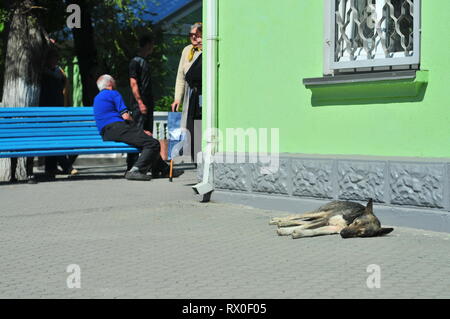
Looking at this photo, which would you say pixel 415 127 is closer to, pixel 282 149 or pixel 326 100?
pixel 326 100

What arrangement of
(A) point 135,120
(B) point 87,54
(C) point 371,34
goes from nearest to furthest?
(C) point 371,34 → (A) point 135,120 → (B) point 87,54

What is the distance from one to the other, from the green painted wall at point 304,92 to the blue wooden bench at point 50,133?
3267mm

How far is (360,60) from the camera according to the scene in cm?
899

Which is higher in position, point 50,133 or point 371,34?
point 371,34

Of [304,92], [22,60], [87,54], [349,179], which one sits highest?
[87,54]

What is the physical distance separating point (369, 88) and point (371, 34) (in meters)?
0.56

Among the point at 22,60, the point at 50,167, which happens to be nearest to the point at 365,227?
the point at 50,167

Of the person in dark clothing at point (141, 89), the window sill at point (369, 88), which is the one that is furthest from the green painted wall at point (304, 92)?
the person in dark clothing at point (141, 89)

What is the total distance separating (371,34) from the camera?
29.7 feet

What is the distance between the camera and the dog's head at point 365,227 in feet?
26.0

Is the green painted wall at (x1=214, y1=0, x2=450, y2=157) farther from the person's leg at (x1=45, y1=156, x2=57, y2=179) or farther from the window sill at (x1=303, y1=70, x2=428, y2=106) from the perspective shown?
the person's leg at (x1=45, y1=156, x2=57, y2=179)

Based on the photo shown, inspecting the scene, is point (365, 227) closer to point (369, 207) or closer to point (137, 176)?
point (369, 207)

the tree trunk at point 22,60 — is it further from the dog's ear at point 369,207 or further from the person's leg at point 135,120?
the dog's ear at point 369,207
